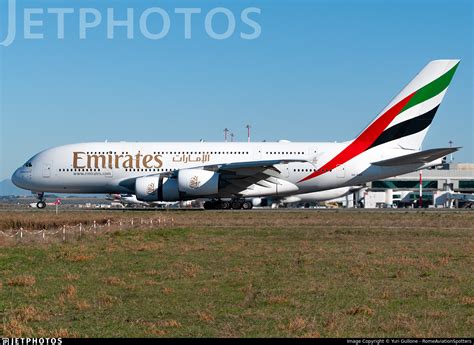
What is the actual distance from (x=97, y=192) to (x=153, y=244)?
30224 mm

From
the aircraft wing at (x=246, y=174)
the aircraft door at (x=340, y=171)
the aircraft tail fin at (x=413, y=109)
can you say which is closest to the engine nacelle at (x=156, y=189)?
the aircraft wing at (x=246, y=174)

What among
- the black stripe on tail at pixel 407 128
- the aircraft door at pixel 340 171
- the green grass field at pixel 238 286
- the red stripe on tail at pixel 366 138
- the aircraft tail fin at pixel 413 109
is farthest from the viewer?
the aircraft door at pixel 340 171

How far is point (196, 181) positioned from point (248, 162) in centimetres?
380

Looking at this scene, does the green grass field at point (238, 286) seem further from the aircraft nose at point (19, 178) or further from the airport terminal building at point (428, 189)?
Result: the airport terminal building at point (428, 189)

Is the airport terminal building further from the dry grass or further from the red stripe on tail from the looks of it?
the dry grass

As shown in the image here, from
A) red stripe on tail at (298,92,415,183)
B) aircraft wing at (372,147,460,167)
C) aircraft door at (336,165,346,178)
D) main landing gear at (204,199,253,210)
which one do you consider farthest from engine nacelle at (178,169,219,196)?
aircraft wing at (372,147,460,167)

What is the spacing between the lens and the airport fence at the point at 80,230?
103 ft

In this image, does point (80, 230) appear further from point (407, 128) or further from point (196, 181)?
point (407, 128)

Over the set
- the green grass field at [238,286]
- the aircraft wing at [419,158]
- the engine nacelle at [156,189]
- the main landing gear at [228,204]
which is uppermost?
the aircraft wing at [419,158]

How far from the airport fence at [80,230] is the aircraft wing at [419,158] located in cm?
1577

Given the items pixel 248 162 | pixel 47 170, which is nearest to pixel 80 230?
pixel 248 162

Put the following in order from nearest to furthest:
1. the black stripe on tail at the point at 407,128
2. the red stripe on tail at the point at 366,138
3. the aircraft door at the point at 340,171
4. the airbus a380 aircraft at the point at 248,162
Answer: the airbus a380 aircraft at the point at 248,162, the red stripe on tail at the point at 366,138, the black stripe on tail at the point at 407,128, the aircraft door at the point at 340,171

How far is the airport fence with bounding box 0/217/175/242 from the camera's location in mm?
31394

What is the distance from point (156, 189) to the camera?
2051 inches
